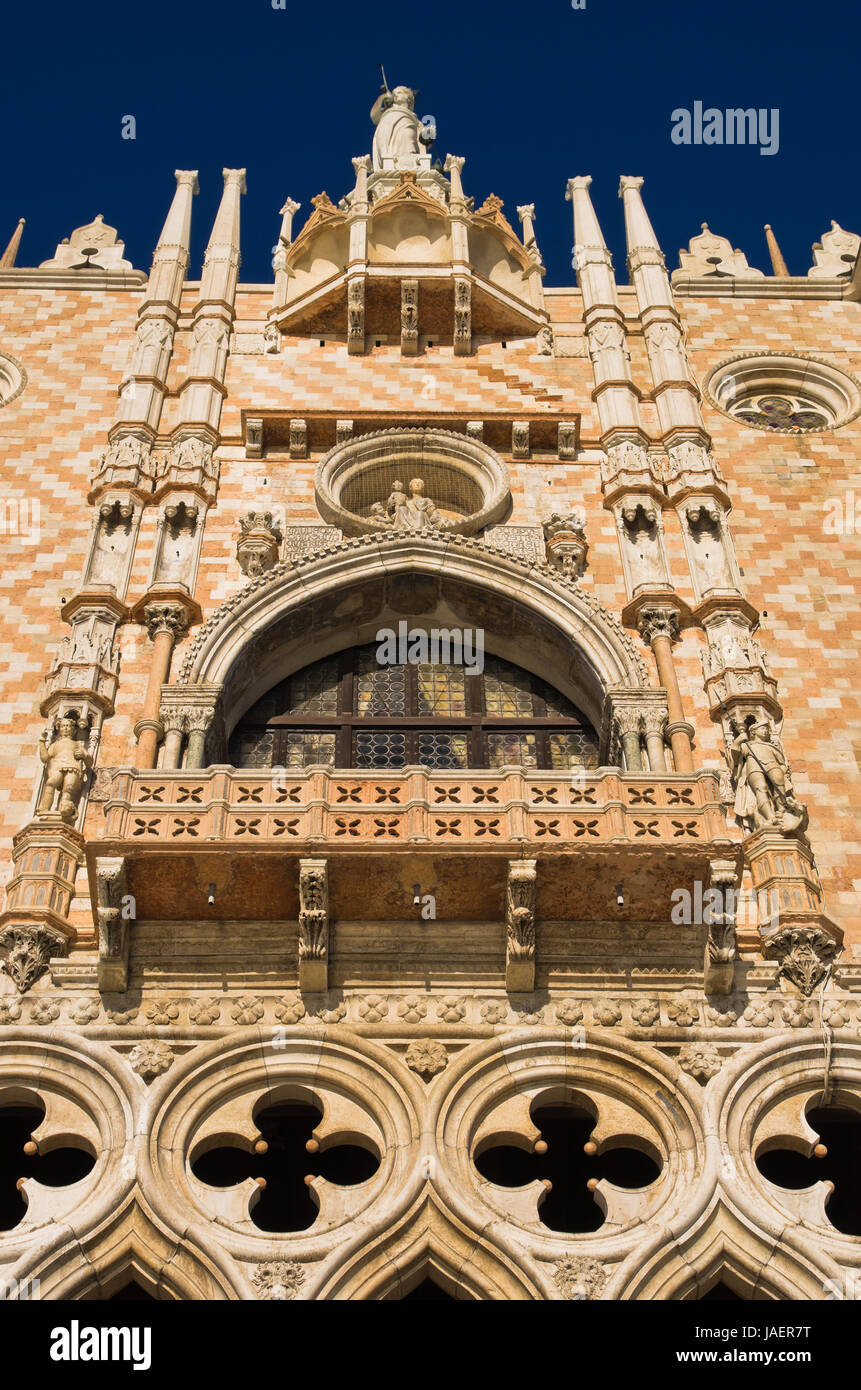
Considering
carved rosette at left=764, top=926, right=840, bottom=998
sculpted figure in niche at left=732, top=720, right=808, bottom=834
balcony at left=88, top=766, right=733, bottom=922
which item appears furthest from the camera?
sculpted figure in niche at left=732, top=720, right=808, bottom=834

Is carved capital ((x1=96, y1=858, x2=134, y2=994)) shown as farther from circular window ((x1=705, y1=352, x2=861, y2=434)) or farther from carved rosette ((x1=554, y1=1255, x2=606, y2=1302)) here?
circular window ((x1=705, y1=352, x2=861, y2=434))

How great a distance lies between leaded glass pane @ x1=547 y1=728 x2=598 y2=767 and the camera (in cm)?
1845

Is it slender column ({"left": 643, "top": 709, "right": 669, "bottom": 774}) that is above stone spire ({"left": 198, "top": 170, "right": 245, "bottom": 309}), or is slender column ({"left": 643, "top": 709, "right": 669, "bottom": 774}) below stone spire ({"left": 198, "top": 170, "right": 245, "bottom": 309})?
below

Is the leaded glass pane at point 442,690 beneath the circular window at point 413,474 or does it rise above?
beneath

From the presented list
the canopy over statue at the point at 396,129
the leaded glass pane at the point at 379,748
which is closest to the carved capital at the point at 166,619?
the leaded glass pane at the point at 379,748

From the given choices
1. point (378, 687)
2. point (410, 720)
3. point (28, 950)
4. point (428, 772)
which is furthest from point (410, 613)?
point (28, 950)

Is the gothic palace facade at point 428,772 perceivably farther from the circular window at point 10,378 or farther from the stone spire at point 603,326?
the circular window at point 10,378

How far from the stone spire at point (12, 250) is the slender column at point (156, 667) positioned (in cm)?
1013

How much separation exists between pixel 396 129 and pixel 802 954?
21240mm

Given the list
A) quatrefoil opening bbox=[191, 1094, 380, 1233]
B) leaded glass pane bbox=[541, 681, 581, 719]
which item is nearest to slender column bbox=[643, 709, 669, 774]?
leaded glass pane bbox=[541, 681, 581, 719]

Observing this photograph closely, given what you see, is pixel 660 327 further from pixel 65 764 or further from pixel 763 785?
pixel 65 764

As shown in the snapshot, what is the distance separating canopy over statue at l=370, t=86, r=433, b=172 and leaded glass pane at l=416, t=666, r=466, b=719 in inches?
530

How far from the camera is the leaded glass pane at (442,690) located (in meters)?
19.0

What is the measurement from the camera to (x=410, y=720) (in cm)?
1867
